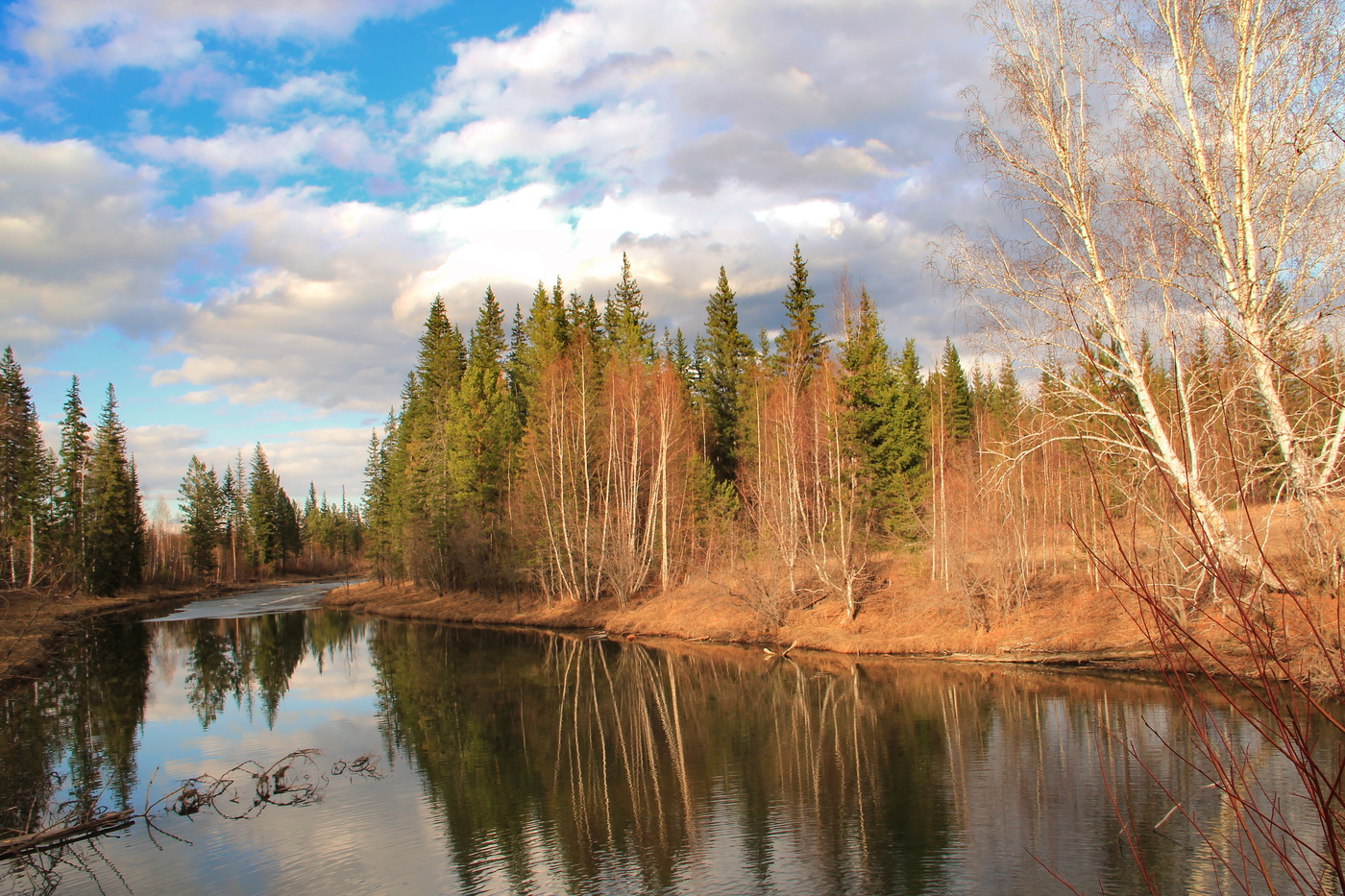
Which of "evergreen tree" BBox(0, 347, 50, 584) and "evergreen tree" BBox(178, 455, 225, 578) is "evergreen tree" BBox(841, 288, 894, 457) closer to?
"evergreen tree" BBox(0, 347, 50, 584)

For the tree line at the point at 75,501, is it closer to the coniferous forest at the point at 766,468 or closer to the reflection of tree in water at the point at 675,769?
the coniferous forest at the point at 766,468

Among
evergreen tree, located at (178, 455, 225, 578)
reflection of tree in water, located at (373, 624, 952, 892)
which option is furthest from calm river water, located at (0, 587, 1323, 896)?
evergreen tree, located at (178, 455, 225, 578)

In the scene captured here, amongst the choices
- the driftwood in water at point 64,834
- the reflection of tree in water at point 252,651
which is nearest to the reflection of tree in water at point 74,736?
the driftwood in water at point 64,834

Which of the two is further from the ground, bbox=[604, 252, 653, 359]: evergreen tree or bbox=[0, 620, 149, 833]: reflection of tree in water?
bbox=[604, 252, 653, 359]: evergreen tree

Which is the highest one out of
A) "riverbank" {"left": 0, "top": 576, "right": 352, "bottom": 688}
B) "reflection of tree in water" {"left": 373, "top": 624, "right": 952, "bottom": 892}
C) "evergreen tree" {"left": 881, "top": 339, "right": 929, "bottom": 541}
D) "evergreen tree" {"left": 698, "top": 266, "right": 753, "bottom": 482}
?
"evergreen tree" {"left": 698, "top": 266, "right": 753, "bottom": 482}

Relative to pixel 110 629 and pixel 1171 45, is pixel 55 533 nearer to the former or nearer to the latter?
pixel 110 629

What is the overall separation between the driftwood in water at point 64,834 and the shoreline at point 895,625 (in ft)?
60.1

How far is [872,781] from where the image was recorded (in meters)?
13.0

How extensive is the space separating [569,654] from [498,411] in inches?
799

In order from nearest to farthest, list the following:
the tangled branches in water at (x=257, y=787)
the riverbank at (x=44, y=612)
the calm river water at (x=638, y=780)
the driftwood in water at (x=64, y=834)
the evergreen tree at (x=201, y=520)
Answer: the calm river water at (x=638, y=780) → the driftwood in water at (x=64, y=834) → the tangled branches in water at (x=257, y=787) → the riverbank at (x=44, y=612) → the evergreen tree at (x=201, y=520)

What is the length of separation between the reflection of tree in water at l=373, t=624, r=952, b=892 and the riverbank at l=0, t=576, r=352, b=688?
10509mm

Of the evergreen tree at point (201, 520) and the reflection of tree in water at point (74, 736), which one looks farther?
the evergreen tree at point (201, 520)

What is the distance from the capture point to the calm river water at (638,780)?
1009 cm

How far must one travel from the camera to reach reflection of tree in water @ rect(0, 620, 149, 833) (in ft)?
45.3
